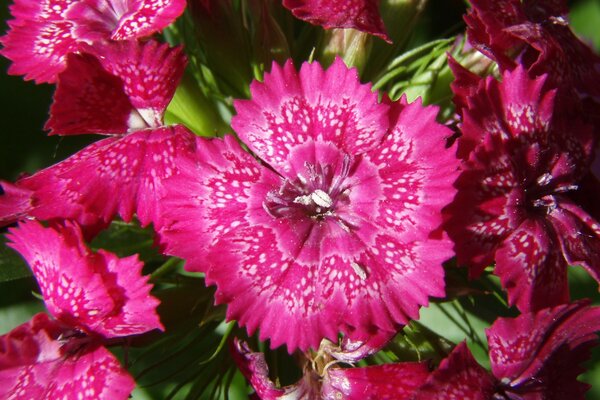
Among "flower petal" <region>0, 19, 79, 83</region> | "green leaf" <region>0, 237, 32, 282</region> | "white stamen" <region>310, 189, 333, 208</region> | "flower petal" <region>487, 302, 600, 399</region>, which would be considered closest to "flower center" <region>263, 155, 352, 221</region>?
"white stamen" <region>310, 189, 333, 208</region>

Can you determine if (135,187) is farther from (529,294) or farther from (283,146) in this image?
(529,294)

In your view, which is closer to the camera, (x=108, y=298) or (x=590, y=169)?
(x=108, y=298)

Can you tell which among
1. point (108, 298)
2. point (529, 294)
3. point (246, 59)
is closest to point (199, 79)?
point (246, 59)

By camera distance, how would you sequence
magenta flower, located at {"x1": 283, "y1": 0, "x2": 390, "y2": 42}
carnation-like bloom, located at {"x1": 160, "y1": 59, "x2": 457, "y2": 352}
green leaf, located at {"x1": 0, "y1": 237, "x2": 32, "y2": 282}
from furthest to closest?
1. green leaf, located at {"x1": 0, "y1": 237, "x2": 32, "y2": 282}
2. magenta flower, located at {"x1": 283, "y1": 0, "x2": 390, "y2": 42}
3. carnation-like bloom, located at {"x1": 160, "y1": 59, "x2": 457, "y2": 352}

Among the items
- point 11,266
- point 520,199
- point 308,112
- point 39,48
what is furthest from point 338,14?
point 11,266

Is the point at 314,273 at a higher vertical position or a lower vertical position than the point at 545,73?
lower

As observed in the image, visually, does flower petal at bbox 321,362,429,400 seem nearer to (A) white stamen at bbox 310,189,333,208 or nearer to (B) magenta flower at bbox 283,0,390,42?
(A) white stamen at bbox 310,189,333,208

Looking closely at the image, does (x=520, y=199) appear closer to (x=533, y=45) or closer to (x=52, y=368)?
(x=533, y=45)
